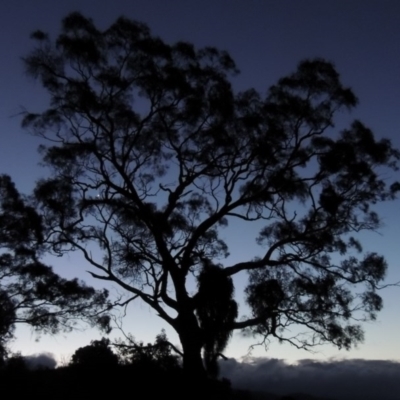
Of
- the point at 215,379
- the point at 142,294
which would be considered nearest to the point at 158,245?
the point at 142,294

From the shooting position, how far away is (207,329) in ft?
63.8

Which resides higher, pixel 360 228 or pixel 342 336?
pixel 360 228

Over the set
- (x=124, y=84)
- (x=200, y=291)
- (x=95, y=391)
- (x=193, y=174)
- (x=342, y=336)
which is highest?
(x=124, y=84)

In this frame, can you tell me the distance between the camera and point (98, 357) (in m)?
19.8

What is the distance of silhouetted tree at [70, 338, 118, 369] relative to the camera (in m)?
19.2

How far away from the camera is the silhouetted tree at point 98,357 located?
1925 cm

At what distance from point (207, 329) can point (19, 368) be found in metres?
6.19

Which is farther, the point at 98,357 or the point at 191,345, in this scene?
the point at 98,357

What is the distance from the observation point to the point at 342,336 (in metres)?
20.2

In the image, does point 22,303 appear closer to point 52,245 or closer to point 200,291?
point 52,245

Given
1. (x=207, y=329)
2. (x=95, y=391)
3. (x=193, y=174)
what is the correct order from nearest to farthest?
(x=95, y=391), (x=207, y=329), (x=193, y=174)

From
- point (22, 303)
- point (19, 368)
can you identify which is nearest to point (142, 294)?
point (19, 368)

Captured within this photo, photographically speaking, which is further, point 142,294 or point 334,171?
point 334,171

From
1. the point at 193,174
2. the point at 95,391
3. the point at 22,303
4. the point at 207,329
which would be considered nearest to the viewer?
the point at 95,391
